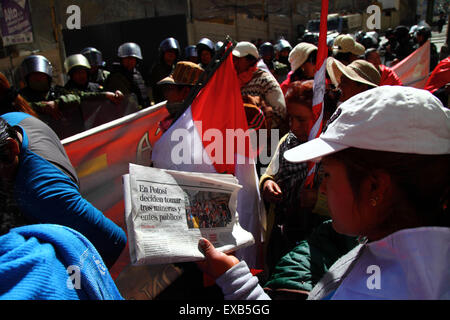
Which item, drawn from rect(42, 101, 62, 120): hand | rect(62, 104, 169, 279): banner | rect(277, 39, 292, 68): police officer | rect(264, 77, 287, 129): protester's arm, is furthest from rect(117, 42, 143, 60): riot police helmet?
rect(277, 39, 292, 68): police officer

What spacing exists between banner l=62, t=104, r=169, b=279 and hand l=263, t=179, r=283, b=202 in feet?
3.21

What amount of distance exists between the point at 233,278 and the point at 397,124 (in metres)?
0.76

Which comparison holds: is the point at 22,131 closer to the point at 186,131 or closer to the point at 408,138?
the point at 186,131

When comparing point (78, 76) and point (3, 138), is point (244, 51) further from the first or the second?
point (3, 138)

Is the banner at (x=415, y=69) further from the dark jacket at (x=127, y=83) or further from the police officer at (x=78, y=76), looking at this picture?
the police officer at (x=78, y=76)

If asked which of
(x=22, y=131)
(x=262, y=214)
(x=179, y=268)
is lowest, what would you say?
(x=179, y=268)

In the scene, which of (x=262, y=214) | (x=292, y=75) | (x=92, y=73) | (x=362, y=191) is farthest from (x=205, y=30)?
(x=362, y=191)

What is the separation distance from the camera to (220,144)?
2.50 meters

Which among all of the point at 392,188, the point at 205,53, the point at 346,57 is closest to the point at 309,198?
the point at 392,188

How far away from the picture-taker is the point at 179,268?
2.46 m

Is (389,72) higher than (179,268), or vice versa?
(389,72)

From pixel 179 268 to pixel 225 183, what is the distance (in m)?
0.91

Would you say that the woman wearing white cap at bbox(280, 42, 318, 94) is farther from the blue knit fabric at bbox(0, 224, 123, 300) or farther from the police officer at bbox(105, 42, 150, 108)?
the blue knit fabric at bbox(0, 224, 123, 300)

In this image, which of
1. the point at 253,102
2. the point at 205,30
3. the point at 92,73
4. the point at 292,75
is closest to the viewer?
the point at 253,102
